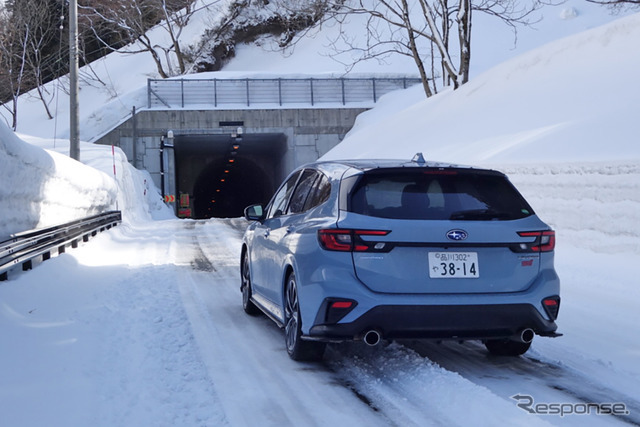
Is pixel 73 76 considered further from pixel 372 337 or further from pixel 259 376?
pixel 372 337

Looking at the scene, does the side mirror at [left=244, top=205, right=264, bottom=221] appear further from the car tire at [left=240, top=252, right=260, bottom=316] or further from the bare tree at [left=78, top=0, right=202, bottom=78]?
the bare tree at [left=78, top=0, right=202, bottom=78]

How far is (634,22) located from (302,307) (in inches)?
664

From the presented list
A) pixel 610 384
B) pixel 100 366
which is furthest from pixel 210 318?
pixel 610 384

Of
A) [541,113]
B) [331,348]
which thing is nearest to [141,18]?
[541,113]

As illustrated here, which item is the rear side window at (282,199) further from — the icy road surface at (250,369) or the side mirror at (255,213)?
the icy road surface at (250,369)

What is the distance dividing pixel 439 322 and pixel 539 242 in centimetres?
100

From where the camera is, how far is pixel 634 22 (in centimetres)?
1875

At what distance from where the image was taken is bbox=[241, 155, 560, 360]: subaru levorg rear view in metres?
4.91

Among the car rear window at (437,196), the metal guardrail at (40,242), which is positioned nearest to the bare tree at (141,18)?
the metal guardrail at (40,242)

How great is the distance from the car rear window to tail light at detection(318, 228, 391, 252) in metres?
0.17

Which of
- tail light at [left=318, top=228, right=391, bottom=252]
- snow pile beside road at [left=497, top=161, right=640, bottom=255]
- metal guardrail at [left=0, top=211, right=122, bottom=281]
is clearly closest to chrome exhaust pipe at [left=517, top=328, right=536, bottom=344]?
tail light at [left=318, top=228, right=391, bottom=252]

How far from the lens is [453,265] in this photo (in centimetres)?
496

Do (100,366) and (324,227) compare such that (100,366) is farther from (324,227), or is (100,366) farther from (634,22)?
(634,22)

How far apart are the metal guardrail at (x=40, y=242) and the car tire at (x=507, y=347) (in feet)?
17.8
